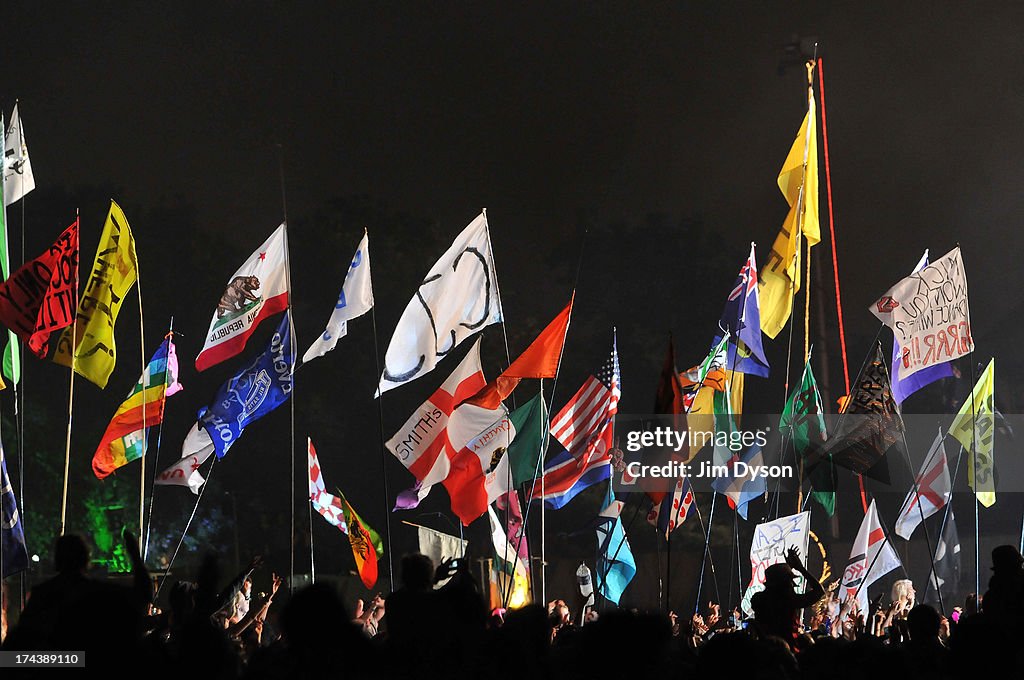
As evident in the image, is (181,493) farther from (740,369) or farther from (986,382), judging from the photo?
(986,382)

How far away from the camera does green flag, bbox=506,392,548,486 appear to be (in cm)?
1512

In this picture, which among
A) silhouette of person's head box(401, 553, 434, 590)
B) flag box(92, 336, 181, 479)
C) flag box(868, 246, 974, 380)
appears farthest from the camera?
flag box(868, 246, 974, 380)

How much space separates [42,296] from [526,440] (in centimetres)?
622

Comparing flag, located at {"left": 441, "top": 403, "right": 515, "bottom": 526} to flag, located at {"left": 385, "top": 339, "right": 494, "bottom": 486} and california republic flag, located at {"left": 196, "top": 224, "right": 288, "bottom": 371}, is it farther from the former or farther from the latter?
california republic flag, located at {"left": 196, "top": 224, "right": 288, "bottom": 371}

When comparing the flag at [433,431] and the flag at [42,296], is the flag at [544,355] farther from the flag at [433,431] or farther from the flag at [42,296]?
the flag at [42,296]

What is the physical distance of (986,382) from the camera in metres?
15.9

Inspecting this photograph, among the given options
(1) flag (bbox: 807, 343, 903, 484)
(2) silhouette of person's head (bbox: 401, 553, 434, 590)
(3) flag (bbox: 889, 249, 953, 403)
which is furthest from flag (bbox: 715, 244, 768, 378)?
(2) silhouette of person's head (bbox: 401, 553, 434, 590)

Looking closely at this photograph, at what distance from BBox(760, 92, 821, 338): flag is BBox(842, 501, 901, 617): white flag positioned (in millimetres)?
2701

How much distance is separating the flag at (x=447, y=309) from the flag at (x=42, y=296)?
3145 mm

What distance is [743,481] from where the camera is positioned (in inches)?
711

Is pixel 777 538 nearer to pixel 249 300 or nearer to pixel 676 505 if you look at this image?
pixel 676 505

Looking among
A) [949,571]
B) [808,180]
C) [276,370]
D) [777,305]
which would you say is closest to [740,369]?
[777,305]

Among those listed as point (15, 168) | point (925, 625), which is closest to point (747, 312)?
point (15, 168)

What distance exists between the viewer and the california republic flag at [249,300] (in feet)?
43.2
